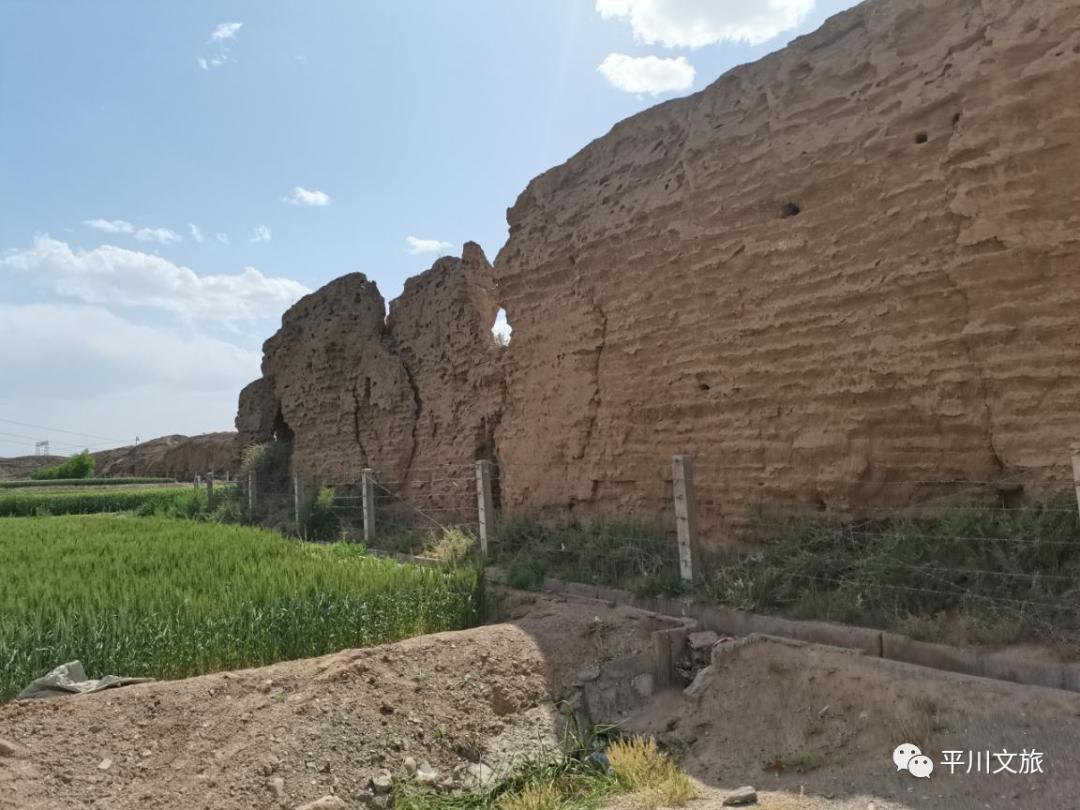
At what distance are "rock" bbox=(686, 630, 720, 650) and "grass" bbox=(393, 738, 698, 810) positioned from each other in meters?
0.98

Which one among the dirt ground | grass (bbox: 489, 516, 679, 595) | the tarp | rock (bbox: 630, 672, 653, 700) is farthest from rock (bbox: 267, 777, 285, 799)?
grass (bbox: 489, 516, 679, 595)

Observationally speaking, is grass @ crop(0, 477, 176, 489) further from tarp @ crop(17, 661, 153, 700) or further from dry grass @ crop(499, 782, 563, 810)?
dry grass @ crop(499, 782, 563, 810)

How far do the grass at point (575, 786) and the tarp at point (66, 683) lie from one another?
183 cm

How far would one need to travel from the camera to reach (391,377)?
→ 13.0 metres

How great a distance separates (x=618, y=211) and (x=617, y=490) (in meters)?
2.76

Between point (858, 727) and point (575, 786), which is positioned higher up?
point (858, 727)

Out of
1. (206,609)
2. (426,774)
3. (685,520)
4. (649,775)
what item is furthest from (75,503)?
(649,775)

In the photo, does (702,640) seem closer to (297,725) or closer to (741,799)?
(741,799)

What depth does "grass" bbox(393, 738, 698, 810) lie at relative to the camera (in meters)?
3.77

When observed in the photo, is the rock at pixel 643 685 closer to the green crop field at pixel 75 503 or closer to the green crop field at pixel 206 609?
the green crop field at pixel 206 609

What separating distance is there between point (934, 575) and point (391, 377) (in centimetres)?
941

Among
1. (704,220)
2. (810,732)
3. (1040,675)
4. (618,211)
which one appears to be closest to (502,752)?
(810,732)

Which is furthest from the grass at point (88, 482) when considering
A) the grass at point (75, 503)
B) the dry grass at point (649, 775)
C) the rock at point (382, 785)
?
the dry grass at point (649, 775)

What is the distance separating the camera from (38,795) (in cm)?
371
